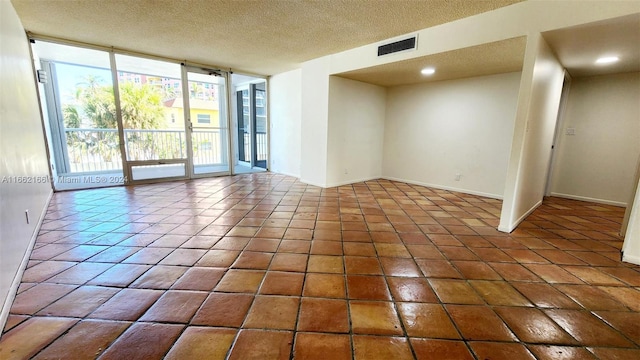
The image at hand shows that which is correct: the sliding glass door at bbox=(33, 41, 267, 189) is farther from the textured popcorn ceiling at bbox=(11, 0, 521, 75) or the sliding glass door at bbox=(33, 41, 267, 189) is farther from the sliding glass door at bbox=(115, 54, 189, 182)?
→ the textured popcorn ceiling at bbox=(11, 0, 521, 75)

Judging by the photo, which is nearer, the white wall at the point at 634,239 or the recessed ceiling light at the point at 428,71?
the white wall at the point at 634,239

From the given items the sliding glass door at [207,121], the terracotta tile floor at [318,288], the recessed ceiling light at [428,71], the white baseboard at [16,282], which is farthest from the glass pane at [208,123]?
the recessed ceiling light at [428,71]

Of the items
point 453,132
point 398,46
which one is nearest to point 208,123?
point 398,46

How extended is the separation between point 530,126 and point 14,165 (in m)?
4.67

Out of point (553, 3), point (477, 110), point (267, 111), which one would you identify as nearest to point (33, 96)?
point (267, 111)

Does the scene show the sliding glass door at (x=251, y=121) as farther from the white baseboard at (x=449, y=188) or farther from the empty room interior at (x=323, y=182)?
the white baseboard at (x=449, y=188)

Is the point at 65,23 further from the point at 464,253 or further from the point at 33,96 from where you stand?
the point at 464,253

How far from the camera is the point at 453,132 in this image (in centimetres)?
480

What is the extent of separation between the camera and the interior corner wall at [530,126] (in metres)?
2.59

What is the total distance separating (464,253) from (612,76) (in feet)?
13.7

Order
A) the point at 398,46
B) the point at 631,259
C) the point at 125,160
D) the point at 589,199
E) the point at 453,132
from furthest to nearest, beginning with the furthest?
the point at 453,132, the point at 125,160, the point at 589,199, the point at 398,46, the point at 631,259

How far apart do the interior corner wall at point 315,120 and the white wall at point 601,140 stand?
407cm

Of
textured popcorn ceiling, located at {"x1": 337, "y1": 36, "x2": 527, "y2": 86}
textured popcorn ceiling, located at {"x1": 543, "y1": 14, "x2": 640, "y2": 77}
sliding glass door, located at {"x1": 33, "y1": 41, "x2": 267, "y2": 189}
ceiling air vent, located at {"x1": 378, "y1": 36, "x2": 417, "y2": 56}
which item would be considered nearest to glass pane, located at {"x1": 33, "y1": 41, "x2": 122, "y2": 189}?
sliding glass door, located at {"x1": 33, "y1": 41, "x2": 267, "y2": 189}

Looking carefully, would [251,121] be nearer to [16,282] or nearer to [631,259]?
[16,282]
